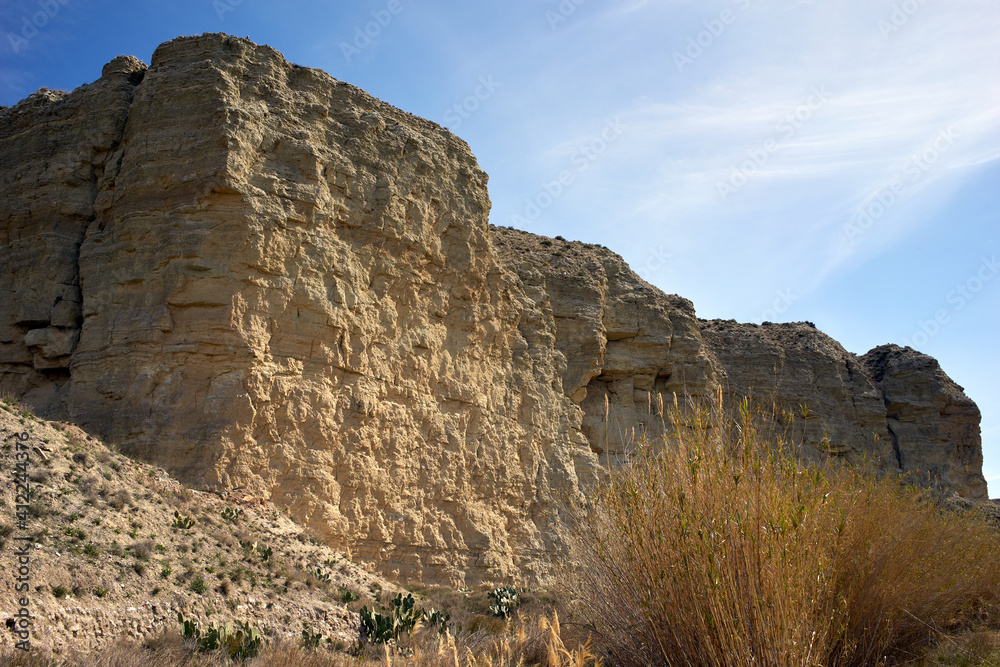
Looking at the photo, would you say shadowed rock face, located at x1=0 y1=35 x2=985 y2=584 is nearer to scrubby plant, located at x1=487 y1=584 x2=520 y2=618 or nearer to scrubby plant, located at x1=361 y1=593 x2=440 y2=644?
scrubby plant, located at x1=487 y1=584 x2=520 y2=618

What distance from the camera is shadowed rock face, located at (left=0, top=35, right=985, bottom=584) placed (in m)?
13.6

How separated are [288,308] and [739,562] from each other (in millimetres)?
12088

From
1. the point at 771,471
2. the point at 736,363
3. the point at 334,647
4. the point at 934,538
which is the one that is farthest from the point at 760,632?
the point at 736,363

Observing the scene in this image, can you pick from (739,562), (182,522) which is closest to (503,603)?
(182,522)

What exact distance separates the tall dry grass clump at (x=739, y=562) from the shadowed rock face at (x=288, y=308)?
512 cm

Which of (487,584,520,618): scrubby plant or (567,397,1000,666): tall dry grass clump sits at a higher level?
(567,397,1000,666): tall dry grass clump

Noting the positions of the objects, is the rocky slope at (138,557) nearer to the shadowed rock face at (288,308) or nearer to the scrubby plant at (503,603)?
the shadowed rock face at (288,308)

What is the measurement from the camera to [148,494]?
37.0 feet

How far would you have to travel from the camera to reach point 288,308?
1463 cm

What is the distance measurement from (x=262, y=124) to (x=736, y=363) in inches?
827

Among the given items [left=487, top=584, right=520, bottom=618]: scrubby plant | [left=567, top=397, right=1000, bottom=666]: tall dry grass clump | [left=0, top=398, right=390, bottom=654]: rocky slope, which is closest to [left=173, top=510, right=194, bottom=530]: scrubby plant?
[left=0, top=398, right=390, bottom=654]: rocky slope

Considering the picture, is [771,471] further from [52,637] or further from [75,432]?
[75,432]

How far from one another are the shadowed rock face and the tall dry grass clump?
512 centimetres

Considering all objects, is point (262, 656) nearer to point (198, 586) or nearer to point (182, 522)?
point (198, 586)
